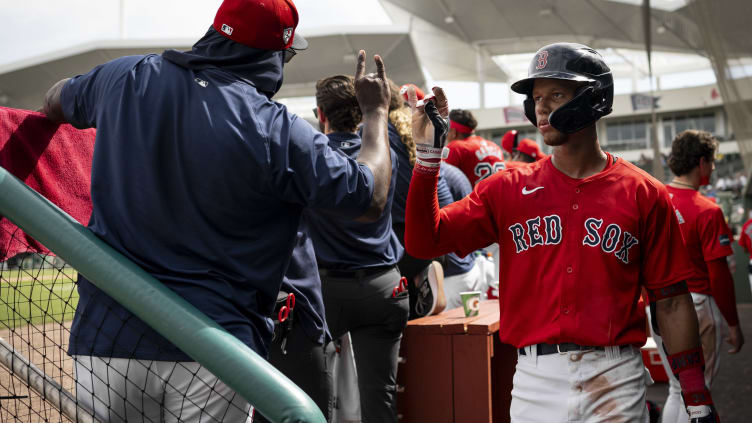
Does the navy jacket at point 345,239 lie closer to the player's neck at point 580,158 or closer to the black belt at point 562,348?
the player's neck at point 580,158

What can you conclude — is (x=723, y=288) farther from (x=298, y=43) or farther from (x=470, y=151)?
(x=298, y=43)

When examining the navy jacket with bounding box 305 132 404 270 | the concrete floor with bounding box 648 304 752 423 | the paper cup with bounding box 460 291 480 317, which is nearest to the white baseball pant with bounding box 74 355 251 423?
the navy jacket with bounding box 305 132 404 270

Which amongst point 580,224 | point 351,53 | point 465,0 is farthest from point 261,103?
point 465,0

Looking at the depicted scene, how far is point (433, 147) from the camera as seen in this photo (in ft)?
8.22

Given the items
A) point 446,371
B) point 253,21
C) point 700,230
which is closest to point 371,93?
point 253,21

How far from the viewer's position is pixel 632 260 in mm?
2561

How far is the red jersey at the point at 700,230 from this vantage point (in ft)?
16.4

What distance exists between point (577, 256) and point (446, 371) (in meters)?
1.92

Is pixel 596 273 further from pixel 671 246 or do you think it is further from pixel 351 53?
pixel 351 53

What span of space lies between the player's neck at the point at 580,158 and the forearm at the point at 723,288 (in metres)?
2.92

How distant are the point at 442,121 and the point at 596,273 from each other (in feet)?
2.58

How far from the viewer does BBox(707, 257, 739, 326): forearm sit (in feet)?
16.7

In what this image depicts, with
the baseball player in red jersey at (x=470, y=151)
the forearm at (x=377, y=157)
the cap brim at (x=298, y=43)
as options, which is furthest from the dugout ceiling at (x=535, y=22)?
the forearm at (x=377, y=157)

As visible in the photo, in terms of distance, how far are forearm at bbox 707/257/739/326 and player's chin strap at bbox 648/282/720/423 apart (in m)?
2.84
